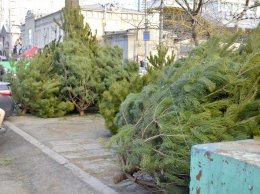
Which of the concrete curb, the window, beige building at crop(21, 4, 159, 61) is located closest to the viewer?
the concrete curb

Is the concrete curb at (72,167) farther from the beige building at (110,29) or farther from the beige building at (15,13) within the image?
the beige building at (15,13)

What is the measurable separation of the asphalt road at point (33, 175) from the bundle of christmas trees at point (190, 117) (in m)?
1.23

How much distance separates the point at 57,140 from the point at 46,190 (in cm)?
264

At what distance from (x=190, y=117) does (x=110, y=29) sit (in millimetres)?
36635

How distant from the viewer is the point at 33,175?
556 cm

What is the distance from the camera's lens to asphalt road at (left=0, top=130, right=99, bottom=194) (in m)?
4.93

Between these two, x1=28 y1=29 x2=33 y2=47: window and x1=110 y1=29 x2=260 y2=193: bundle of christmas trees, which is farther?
x1=28 y1=29 x2=33 y2=47: window

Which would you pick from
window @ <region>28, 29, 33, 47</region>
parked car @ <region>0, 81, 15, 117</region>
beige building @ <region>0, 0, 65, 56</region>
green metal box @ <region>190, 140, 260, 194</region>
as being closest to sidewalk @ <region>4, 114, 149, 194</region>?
parked car @ <region>0, 81, 15, 117</region>

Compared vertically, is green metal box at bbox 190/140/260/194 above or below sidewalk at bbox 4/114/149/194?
above

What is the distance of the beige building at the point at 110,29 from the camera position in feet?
97.6

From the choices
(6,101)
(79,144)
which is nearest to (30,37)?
(6,101)

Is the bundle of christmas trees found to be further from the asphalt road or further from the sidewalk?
the asphalt road

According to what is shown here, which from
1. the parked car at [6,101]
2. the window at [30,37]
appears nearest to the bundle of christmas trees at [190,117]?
the parked car at [6,101]

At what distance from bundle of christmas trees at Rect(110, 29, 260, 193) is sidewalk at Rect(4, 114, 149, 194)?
3.14 ft
